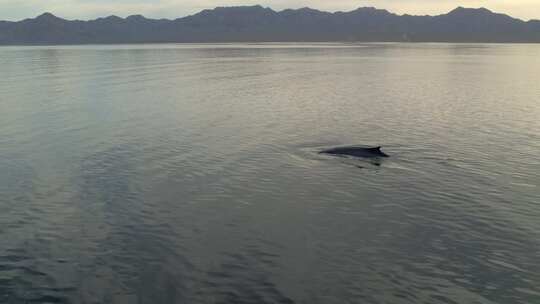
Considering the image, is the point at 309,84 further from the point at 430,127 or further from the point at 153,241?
the point at 153,241

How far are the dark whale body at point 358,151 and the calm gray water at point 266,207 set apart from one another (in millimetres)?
1705

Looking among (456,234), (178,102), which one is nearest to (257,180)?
(456,234)

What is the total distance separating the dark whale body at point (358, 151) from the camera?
153 ft

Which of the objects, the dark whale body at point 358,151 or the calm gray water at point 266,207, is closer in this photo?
the calm gray water at point 266,207

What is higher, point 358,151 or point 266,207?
point 358,151

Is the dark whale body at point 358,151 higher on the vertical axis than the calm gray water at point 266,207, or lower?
higher

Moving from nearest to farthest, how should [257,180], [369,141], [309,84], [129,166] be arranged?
[257,180], [129,166], [369,141], [309,84]

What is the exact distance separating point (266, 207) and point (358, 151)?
15.5 meters

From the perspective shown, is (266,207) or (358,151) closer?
(266,207)

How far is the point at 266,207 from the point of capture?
34469 millimetres

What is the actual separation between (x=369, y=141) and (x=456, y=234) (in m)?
25.0

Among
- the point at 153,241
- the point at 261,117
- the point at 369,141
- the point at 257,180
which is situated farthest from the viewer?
the point at 261,117

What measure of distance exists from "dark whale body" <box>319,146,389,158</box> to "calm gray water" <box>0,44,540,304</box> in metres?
1.71

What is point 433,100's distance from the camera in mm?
85812
